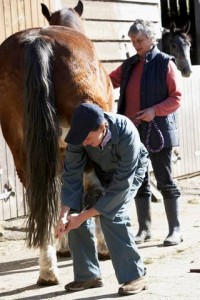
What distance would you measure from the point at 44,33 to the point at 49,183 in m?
1.11

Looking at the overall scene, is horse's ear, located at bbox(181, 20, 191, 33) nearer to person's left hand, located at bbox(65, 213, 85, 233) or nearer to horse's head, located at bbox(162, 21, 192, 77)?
horse's head, located at bbox(162, 21, 192, 77)

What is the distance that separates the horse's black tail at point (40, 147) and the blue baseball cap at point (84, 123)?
638 mm

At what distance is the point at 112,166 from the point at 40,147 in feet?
1.78

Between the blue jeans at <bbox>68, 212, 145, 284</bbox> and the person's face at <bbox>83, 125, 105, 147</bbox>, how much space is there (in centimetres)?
48

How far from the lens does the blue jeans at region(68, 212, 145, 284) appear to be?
4.92 meters

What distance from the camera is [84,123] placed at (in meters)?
4.60

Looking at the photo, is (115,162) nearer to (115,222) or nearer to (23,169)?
(115,222)

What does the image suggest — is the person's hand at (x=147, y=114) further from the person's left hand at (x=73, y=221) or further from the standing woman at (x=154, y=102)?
the person's left hand at (x=73, y=221)

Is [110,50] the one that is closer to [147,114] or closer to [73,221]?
[147,114]

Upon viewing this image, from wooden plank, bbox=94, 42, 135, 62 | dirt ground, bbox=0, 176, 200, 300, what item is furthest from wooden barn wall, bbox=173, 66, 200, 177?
dirt ground, bbox=0, 176, 200, 300

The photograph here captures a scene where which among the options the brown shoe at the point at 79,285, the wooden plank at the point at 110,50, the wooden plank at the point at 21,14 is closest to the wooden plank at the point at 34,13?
the wooden plank at the point at 21,14

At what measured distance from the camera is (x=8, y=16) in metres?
8.23

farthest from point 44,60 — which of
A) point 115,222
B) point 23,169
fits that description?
point 115,222

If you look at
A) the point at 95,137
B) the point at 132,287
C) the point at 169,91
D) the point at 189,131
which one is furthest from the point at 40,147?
the point at 189,131
